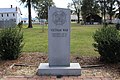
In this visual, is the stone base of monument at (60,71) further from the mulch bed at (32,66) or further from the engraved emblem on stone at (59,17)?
the engraved emblem on stone at (59,17)

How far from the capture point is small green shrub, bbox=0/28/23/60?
8.84 metres

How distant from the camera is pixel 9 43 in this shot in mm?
8852

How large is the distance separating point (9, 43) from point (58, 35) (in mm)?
2232

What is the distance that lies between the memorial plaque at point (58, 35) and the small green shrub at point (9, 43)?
1931 millimetres

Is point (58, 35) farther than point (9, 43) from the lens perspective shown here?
No

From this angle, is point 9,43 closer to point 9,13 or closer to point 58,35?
point 58,35

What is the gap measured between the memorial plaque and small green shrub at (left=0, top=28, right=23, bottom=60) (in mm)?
1931

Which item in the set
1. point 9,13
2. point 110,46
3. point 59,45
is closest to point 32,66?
point 59,45

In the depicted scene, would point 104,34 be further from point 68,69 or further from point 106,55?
point 68,69

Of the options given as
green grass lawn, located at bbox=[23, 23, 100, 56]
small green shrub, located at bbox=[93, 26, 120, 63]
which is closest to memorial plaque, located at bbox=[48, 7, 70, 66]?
small green shrub, located at bbox=[93, 26, 120, 63]

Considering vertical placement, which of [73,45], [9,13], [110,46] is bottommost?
[73,45]

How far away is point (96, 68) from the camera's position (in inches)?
311

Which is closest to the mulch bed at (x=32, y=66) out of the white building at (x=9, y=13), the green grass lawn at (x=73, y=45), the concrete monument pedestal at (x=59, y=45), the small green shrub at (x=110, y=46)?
the small green shrub at (x=110, y=46)

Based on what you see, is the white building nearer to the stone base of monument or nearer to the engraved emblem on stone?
the engraved emblem on stone
